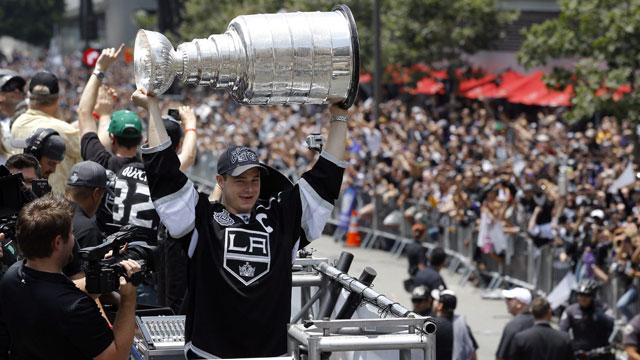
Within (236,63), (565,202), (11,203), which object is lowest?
(565,202)

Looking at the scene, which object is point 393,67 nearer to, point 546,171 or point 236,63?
point 546,171

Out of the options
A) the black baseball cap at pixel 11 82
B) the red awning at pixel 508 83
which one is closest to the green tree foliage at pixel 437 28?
the red awning at pixel 508 83

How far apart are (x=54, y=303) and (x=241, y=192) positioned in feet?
3.56

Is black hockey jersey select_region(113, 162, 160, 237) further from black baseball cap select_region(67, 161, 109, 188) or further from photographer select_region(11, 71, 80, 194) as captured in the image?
photographer select_region(11, 71, 80, 194)

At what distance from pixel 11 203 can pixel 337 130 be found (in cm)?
154

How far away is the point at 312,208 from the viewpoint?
5.49 m

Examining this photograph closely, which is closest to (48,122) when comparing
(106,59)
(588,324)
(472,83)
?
(106,59)

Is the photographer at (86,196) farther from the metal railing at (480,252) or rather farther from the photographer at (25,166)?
the metal railing at (480,252)

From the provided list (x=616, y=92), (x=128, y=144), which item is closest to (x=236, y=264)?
(x=128, y=144)

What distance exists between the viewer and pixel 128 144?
7.96 m

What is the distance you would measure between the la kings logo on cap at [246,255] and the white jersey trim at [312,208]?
0.30 m

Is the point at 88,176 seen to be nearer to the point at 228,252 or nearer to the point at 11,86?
the point at 228,252

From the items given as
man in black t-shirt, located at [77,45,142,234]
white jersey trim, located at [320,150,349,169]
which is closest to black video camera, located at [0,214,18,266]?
white jersey trim, located at [320,150,349,169]

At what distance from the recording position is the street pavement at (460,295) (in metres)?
15.1
